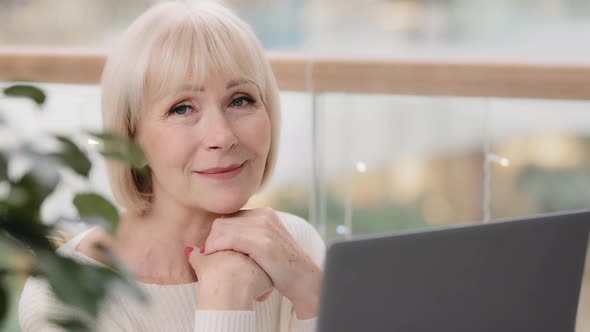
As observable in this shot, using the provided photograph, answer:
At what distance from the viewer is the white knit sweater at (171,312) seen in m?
1.31

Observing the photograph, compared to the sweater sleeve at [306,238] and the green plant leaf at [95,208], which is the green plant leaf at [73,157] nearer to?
the green plant leaf at [95,208]

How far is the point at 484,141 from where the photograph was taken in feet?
8.07

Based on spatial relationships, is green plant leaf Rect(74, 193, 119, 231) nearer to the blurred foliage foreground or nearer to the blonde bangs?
the blurred foliage foreground

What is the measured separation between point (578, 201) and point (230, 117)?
156 cm

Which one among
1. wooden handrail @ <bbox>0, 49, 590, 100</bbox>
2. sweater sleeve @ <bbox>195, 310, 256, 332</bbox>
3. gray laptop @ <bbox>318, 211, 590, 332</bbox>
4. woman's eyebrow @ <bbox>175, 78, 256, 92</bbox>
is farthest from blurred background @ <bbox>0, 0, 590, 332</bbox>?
gray laptop @ <bbox>318, 211, 590, 332</bbox>

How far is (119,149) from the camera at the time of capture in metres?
0.61

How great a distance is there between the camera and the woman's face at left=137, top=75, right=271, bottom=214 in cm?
138

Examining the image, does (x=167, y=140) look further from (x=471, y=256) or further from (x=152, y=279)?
(x=471, y=256)

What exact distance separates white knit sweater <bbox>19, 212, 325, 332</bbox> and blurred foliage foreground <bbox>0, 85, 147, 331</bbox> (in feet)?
2.03

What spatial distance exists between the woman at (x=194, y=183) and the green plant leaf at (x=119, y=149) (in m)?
0.73

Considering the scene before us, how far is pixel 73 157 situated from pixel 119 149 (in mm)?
32

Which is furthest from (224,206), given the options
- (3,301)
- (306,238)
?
(3,301)

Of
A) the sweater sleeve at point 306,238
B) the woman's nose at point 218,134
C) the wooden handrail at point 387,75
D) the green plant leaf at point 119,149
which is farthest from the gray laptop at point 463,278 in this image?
the wooden handrail at point 387,75

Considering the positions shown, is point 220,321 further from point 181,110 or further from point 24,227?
point 24,227
